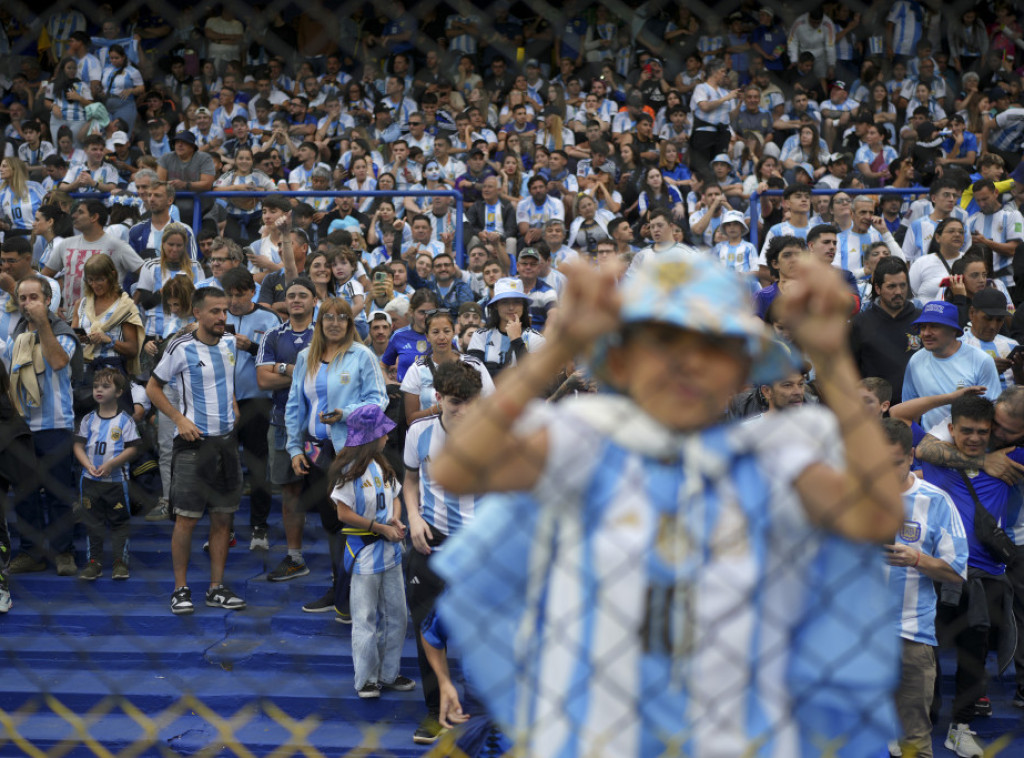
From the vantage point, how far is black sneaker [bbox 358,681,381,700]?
4.73m

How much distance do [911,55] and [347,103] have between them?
4.35 m

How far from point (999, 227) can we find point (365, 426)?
440 cm

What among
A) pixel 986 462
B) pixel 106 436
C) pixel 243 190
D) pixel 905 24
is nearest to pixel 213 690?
pixel 106 436

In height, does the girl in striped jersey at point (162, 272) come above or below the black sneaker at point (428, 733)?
above

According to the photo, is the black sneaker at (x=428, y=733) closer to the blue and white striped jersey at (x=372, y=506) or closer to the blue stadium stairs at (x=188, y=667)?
the blue stadium stairs at (x=188, y=667)

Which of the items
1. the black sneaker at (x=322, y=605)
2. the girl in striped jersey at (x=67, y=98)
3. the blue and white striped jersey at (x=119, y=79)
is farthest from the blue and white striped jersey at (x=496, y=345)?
the blue and white striped jersey at (x=119, y=79)

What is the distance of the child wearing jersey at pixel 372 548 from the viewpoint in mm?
4730

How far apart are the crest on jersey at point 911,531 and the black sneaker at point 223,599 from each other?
317cm

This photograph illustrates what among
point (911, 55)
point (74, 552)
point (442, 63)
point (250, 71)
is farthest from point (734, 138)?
point (74, 552)

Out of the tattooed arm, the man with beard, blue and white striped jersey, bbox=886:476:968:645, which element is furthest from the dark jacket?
blue and white striped jersey, bbox=886:476:968:645

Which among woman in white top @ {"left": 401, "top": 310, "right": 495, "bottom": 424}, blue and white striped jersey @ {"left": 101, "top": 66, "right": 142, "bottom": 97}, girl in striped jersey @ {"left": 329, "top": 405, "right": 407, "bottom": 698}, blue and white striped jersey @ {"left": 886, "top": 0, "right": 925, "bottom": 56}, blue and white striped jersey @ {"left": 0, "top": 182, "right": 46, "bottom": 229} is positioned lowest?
girl in striped jersey @ {"left": 329, "top": 405, "right": 407, "bottom": 698}

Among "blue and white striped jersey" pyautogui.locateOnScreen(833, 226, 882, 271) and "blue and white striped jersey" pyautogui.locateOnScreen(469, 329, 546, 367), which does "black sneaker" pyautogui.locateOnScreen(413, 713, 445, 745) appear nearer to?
"blue and white striped jersey" pyautogui.locateOnScreen(469, 329, 546, 367)

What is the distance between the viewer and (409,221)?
7855 millimetres

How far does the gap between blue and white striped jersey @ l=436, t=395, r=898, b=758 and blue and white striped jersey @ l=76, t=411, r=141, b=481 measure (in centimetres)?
467
